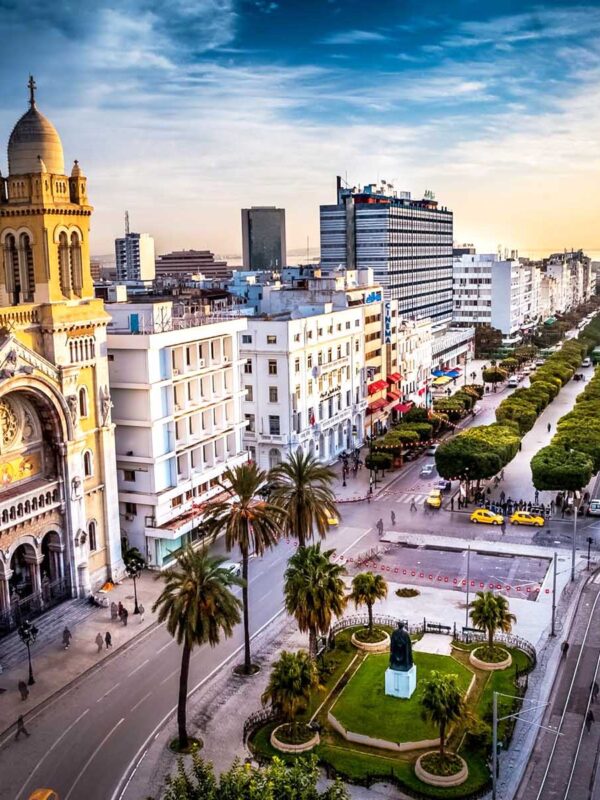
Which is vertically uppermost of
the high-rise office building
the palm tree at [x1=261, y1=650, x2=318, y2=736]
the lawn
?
the high-rise office building

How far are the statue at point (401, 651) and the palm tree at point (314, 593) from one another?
352 centimetres

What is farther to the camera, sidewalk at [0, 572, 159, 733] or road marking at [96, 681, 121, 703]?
sidewalk at [0, 572, 159, 733]

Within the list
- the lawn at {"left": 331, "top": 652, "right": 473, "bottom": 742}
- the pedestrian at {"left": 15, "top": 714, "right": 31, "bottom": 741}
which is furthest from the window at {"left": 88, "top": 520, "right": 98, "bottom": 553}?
the lawn at {"left": 331, "top": 652, "right": 473, "bottom": 742}

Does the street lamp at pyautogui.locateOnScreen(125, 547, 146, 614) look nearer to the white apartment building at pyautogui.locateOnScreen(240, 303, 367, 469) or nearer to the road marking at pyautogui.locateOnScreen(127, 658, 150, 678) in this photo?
the road marking at pyautogui.locateOnScreen(127, 658, 150, 678)

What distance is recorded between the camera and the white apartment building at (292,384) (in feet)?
321

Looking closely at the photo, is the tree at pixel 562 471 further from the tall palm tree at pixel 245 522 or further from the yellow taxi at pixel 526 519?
the tall palm tree at pixel 245 522

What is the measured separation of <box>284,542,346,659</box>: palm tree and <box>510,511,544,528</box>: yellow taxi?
124 ft

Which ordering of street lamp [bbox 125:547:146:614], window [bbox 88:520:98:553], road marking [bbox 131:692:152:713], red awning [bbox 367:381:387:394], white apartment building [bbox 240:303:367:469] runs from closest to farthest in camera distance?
1. road marking [bbox 131:692:152:713]
2. street lamp [bbox 125:547:146:614]
3. window [bbox 88:520:98:553]
4. white apartment building [bbox 240:303:367:469]
5. red awning [bbox 367:381:387:394]

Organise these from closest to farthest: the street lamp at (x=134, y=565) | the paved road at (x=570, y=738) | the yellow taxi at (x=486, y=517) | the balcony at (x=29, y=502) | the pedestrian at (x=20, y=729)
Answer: the paved road at (x=570, y=738) < the pedestrian at (x=20, y=729) < the balcony at (x=29, y=502) < the street lamp at (x=134, y=565) < the yellow taxi at (x=486, y=517)

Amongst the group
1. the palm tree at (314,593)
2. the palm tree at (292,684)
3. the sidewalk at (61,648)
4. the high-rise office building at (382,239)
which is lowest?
the sidewalk at (61,648)

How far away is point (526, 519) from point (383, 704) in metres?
38.3

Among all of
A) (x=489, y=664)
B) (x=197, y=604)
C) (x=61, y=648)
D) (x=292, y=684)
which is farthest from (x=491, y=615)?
(x=61, y=648)

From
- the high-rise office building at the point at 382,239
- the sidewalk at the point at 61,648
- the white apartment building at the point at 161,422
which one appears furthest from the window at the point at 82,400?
the high-rise office building at the point at 382,239

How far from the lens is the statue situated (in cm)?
4934
